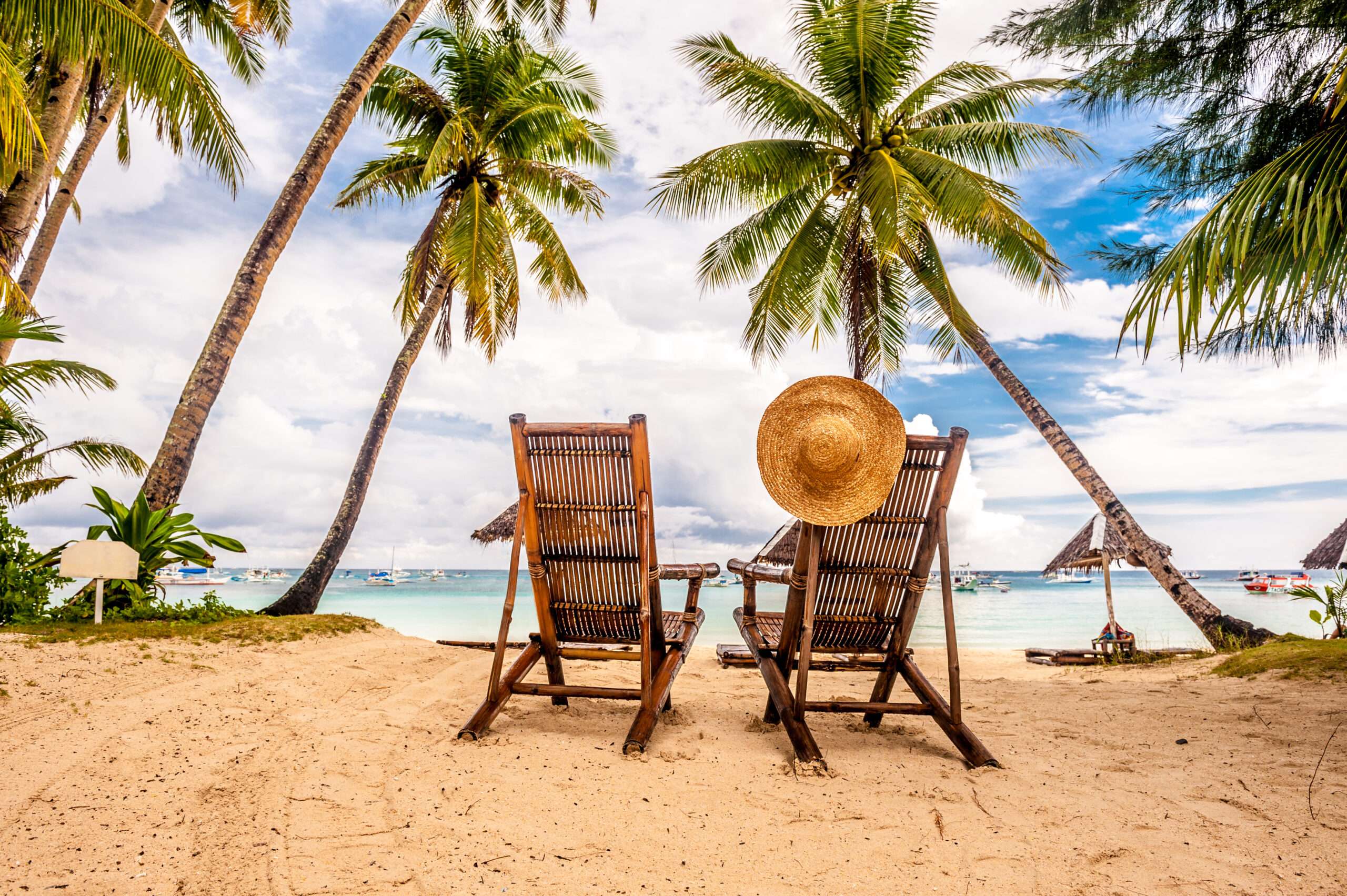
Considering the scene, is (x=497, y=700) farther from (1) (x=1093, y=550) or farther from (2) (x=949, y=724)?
(1) (x=1093, y=550)

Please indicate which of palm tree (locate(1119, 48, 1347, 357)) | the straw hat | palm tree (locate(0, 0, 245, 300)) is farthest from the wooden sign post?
palm tree (locate(1119, 48, 1347, 357))

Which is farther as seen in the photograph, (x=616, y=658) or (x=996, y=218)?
(x=996, y=218)

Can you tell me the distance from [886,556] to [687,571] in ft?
3.43

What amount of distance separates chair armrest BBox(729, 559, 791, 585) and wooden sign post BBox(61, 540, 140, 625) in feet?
13.4

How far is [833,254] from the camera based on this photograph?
32.9 ft

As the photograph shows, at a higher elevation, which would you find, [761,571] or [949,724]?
[761,571]

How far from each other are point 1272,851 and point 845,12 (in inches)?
340

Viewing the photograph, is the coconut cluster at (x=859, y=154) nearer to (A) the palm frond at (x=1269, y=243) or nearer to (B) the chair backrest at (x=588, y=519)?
(A) the palm frond at (x=1269, y=243)

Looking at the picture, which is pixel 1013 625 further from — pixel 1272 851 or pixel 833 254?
pixel 1272 851

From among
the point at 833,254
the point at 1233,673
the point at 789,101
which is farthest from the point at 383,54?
the point at 1233,673

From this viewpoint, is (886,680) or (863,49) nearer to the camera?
(886,680)

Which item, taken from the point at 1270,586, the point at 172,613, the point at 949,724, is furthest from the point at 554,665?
the point at 1270,586

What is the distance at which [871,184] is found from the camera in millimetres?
7891

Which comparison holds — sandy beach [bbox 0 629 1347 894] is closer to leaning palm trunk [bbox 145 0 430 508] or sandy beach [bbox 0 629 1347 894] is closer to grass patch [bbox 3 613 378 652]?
grass patch [bbox 3 613 378 652]
